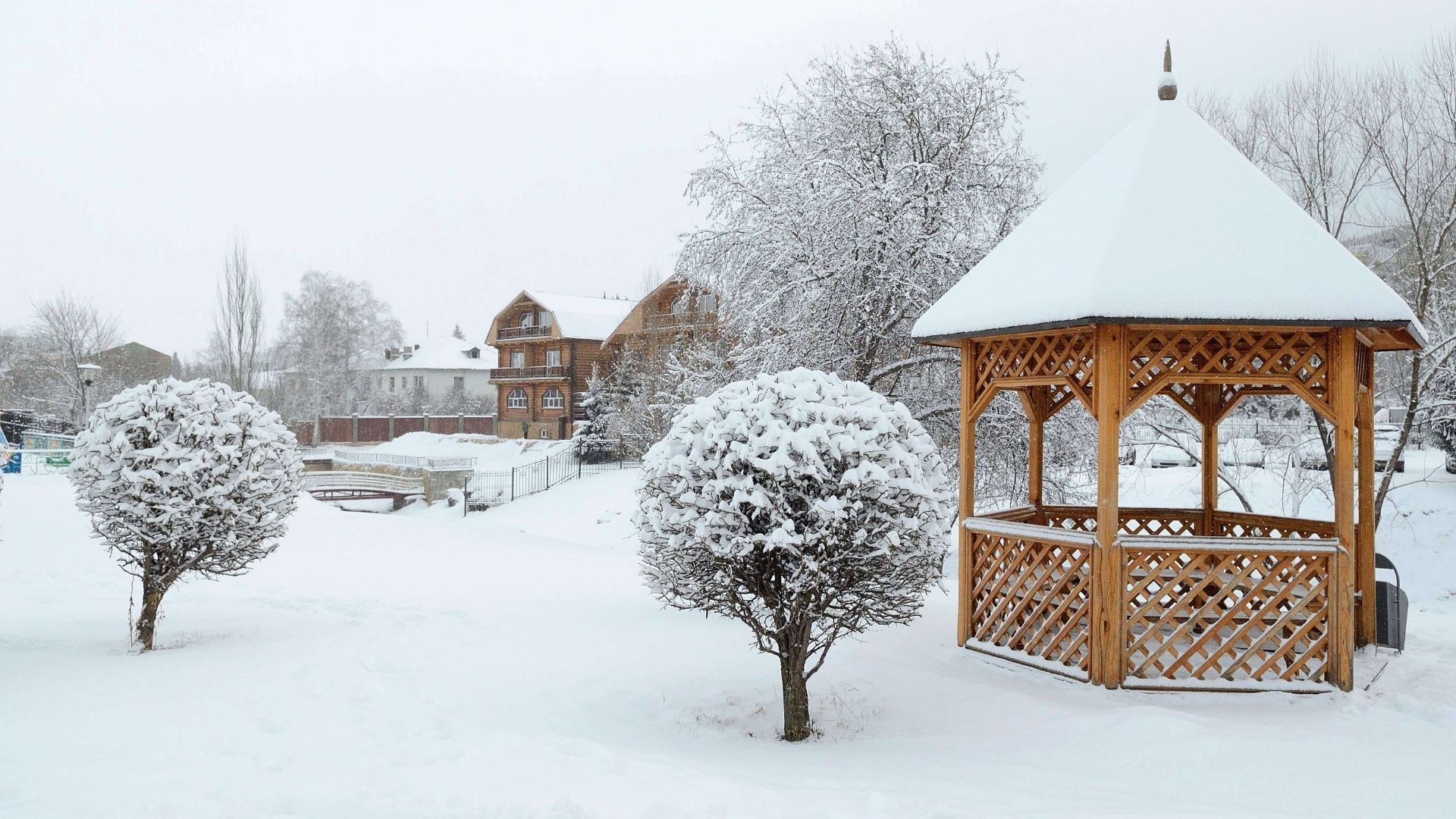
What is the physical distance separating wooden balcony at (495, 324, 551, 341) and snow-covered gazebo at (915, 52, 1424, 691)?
40.1 meters

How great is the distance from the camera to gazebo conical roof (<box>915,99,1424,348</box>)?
617cm

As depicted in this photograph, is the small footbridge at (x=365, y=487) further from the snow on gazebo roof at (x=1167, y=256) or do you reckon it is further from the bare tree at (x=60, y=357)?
the snow on gazebo roof at (x=1167, y=256)

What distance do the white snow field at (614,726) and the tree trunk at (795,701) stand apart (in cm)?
19

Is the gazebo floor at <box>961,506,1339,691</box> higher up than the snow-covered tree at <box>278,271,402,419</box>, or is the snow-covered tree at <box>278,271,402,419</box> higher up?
the snow-covered tree at <box>278,271,402,419</box>

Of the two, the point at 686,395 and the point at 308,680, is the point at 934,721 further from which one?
the point at 686,395

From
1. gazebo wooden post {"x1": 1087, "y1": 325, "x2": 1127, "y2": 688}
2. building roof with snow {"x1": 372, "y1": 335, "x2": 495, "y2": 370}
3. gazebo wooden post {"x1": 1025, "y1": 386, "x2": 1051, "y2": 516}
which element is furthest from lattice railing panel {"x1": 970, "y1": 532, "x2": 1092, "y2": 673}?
building roof with snow {"x1": 372, "y1": 335, "x2": 495, "y2": 370}

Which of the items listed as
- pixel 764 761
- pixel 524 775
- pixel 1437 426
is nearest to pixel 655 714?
pixel 764 761

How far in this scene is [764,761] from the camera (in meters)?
5.07

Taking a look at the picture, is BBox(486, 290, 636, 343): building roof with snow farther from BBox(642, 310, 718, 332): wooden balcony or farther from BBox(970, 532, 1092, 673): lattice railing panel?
BBox(970, 532, 1092, 673): lattice railing panel

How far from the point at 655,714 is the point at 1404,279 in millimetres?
16664

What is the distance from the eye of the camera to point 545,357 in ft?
151

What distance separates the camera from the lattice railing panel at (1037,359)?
664cm

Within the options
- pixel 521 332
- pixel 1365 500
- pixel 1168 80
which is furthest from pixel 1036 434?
pixel 521 332

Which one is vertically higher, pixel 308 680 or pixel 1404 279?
pixel 1404 279
